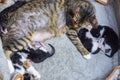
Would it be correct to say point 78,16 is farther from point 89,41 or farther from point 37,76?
point 37,76

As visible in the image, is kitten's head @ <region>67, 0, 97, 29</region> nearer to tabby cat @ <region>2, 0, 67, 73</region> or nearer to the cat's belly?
tabby cat @ <region>2, 0, 67, 73</region>

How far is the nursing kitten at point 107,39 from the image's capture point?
1593mm

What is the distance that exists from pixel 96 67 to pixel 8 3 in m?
0.57

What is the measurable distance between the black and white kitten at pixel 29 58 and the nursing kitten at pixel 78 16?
17cm

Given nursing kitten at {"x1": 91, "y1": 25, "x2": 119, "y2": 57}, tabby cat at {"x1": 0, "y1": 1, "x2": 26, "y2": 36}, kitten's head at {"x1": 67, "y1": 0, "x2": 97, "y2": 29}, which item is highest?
tabby cat at {"x1": 0, "y1": 1, "x2": 26, "y2": 36}

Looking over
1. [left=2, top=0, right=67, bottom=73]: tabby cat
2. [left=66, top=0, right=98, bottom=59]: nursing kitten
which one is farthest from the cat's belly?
[left=66, top=0, right=98, bottom=59]: nursing kitten

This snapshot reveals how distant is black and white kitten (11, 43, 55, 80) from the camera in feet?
4.68

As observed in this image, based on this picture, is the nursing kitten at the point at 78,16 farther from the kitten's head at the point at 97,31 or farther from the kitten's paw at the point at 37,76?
the kitten's paw at the point at 37,76

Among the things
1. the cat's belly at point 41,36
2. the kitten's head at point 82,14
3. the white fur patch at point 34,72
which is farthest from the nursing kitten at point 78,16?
the white fur patch at point 34,72

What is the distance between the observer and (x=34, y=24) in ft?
4.95

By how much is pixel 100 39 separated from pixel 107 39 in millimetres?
43

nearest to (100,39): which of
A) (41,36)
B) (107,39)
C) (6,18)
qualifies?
(107,39)

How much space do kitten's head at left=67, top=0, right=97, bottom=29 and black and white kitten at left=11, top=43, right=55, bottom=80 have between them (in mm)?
216

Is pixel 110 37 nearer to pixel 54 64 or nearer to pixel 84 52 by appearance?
pixel 84 52
